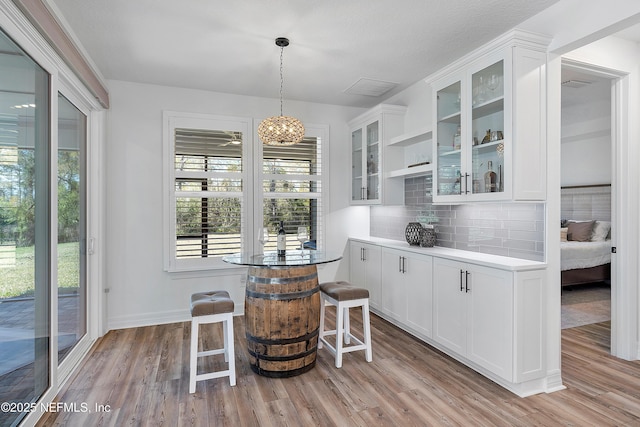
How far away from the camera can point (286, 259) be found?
287 centimetres

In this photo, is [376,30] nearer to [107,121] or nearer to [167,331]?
[107,121]

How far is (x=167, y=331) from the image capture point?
3852 mm

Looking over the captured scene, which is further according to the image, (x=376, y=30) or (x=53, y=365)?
(x=376, y=30)

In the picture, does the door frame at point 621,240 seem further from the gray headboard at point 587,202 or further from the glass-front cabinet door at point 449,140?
the gray headboard at point 587,202

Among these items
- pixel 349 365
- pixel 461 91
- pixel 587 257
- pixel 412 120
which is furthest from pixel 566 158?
pixel 349 365

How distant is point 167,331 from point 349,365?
6.78ft

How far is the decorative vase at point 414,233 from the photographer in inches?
149

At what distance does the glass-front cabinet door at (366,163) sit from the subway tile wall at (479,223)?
1.23 ft

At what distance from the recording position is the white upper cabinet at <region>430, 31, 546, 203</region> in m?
2.55

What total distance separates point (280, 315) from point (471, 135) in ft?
6.82

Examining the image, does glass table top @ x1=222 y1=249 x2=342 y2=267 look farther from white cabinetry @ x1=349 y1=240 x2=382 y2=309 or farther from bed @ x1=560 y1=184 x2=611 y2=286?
bed @ x1=560 y1=184 x2=611 y2=286

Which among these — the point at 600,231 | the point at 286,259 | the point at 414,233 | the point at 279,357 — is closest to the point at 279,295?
the point at 286,259

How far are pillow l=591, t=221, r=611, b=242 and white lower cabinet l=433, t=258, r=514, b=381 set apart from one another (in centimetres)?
392

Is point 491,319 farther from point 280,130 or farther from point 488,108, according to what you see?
point 280,130
